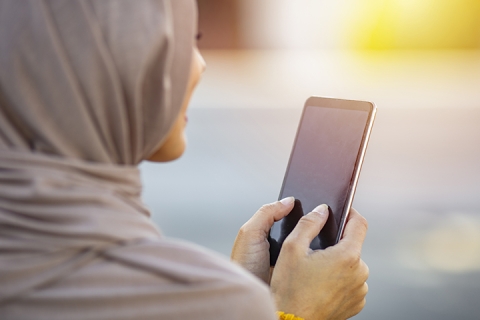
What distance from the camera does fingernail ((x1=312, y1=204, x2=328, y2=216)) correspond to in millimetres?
962

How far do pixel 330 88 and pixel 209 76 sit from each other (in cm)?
149

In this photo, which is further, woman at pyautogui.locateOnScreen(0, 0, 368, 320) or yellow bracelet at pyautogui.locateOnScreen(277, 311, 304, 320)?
yellow bracelet at pyautogui.locateOnScreen(277, 311, 304, 320)

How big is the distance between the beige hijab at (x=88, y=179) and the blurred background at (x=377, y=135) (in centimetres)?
182

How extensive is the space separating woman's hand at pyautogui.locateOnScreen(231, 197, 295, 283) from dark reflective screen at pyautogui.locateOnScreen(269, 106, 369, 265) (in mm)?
25

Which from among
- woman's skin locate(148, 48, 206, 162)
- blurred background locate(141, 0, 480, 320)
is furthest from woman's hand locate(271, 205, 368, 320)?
blurred background locate(141, 0, 480, 320)

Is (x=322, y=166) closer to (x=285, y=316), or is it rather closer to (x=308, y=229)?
(x=308, y=229)

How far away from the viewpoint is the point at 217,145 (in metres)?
3.80

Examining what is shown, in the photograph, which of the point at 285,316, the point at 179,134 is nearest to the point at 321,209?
the point at 285,316

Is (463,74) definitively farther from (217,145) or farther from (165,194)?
(165,194)

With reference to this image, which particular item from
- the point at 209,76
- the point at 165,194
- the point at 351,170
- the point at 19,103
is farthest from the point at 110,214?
the point at 209,76

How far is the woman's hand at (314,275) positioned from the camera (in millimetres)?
880

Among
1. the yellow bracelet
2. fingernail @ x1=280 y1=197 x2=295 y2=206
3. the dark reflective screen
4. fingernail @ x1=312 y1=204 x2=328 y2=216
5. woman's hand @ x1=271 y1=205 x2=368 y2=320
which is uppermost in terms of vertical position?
the dark reflective screen

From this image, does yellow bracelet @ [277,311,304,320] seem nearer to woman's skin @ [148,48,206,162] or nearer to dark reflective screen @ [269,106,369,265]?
dark reflective screen @ [269,106,369,265]

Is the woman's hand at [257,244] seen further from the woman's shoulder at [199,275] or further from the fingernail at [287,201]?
the woman's shoulder at [199,275]
